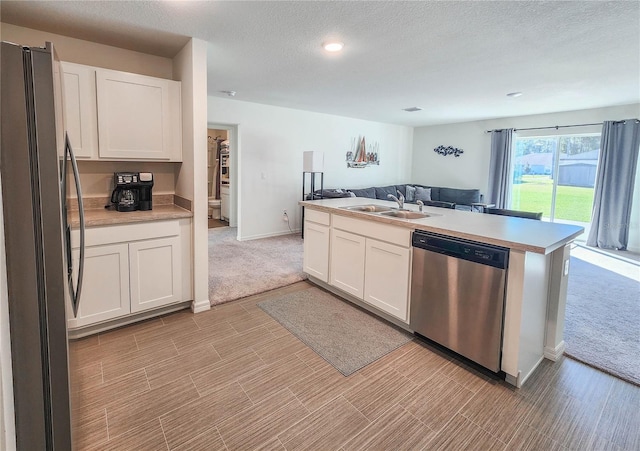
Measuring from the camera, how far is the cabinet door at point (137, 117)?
272cm

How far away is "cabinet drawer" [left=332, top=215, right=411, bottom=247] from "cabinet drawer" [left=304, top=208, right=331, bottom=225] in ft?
0.35

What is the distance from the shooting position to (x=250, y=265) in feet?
14.4

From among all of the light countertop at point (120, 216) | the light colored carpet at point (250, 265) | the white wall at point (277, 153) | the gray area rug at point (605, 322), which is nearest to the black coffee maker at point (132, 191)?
the light countertop at point (120, 216)

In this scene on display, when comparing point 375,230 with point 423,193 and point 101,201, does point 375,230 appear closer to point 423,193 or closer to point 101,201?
point 101,201

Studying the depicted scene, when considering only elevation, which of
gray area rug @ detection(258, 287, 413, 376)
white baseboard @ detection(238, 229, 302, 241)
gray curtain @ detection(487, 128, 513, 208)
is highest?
gray curtain @ detection(487, 128, 513, 208)

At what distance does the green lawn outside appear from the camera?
615 centimetres

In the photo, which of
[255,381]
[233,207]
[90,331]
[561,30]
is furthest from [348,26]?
[233,207]

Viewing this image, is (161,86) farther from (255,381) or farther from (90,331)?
(255,381)

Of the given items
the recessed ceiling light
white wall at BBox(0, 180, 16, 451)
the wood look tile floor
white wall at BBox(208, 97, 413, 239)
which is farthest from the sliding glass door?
white wall at BBox(0, 180, 16, 451)

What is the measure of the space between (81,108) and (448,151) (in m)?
7.15

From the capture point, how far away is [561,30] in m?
2.57

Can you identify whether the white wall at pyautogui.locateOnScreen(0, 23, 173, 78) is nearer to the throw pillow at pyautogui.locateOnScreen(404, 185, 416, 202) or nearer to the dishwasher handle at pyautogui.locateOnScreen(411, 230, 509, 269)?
the dishwasher handle at pyautogui.locateOnScreen(411, 230, 509, 269)

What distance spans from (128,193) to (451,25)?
2.90 m

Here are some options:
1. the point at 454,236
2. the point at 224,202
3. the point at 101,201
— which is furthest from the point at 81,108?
the point at 224,202
